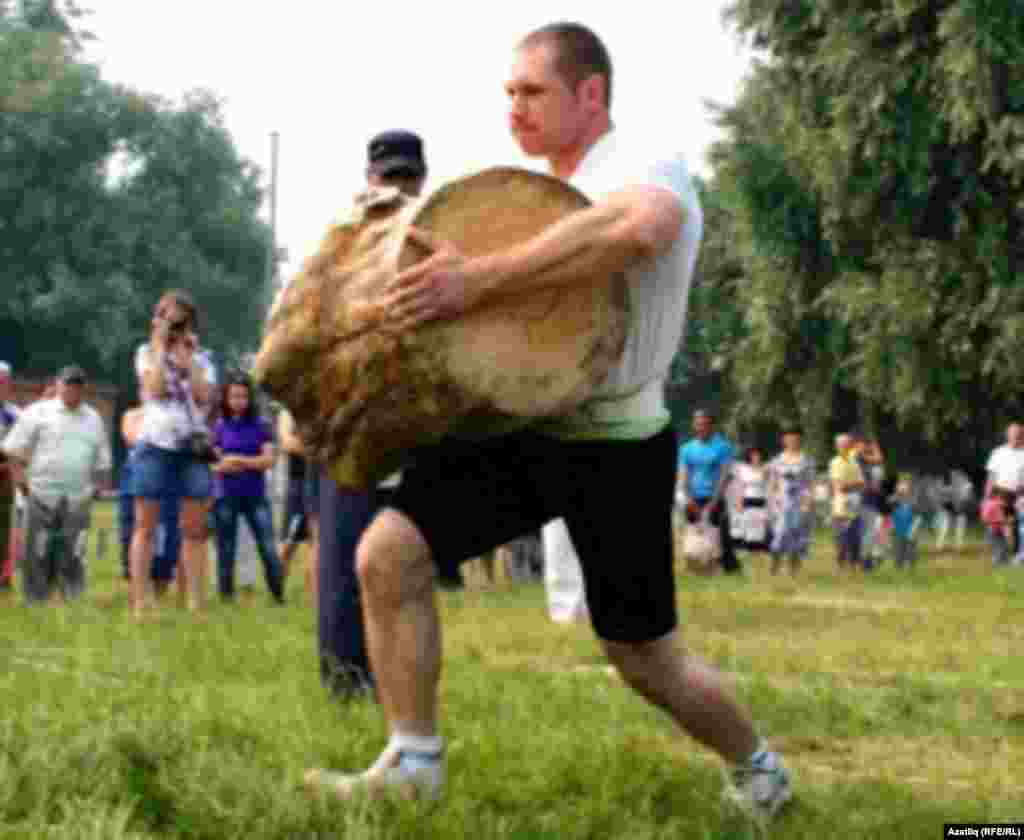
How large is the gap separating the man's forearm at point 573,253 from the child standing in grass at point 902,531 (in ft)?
80.8

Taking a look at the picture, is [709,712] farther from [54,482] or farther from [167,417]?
[54,482]

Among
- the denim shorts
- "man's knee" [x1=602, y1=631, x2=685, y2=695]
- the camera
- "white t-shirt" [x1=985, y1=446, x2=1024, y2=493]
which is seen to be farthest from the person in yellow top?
"man's knee" [x1=602, y1=631, x2=685, y2=695]

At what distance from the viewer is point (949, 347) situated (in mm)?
30828

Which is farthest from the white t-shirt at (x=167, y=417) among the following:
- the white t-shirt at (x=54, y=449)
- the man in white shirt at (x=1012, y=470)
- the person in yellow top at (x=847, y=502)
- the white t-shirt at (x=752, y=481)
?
the man in white shirt at (x=1012, y=470)

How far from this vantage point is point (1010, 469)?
87.7 ft

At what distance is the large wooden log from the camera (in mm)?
4602

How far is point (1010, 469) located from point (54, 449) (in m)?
14.9

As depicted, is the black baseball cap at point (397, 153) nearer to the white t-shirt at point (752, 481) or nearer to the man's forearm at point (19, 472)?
the man's forearm at point (19, 472)

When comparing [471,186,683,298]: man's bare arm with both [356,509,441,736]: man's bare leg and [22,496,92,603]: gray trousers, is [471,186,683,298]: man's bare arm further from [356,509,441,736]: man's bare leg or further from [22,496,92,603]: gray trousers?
[22,496,92,603]: gray trousers

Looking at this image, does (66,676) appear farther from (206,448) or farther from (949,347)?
(949,347)

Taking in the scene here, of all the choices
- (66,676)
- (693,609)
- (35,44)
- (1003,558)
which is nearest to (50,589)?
(693,609)

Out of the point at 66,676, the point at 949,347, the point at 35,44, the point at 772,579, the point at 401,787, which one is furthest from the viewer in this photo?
the point at 35,44

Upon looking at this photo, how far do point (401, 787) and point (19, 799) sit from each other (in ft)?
2.72

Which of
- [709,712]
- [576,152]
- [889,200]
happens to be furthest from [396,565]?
[889,200]
